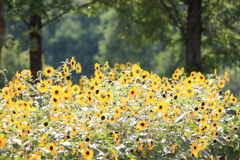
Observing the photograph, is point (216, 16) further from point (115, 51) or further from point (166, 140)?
point (115, 51)

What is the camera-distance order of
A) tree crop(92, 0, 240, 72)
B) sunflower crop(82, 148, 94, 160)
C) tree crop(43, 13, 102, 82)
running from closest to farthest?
sunflower crop(82, 148, 94, 160) → tree crop(92, 0, 240, 72) → tree crop(43, 13, 102, 82)

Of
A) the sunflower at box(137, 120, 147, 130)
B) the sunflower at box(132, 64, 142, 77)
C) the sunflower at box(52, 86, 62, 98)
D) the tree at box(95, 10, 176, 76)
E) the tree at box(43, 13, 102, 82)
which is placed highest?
the tree at box(43, 13, 102, 82)

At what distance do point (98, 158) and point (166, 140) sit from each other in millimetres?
730

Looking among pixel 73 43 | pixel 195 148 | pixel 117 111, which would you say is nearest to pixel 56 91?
pixel 117 111

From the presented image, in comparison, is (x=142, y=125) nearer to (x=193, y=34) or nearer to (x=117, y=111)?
(x=117, y=111)

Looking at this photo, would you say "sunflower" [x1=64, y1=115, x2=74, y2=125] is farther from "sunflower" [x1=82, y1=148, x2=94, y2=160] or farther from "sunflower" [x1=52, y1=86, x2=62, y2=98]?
"sunflower" [x1=82, y1=148, x2=94, y2=160]

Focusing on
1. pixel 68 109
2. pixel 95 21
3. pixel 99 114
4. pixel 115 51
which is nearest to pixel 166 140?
pixel 99 114

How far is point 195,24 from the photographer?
10961mm

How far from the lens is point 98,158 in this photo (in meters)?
3.42

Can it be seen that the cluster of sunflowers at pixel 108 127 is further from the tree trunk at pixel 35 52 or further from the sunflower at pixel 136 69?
the tree trunk at pixel 35 52

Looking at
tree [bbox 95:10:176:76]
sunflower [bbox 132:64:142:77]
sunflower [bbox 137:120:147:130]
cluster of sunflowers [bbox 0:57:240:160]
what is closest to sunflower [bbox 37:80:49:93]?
cluster of sunflowers [bbox 0:57:240:160]

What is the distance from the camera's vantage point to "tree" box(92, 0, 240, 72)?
10961 mm

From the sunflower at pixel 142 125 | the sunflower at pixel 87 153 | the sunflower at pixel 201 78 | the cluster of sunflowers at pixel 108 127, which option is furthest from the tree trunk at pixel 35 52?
the sunflower at pixel 87 153

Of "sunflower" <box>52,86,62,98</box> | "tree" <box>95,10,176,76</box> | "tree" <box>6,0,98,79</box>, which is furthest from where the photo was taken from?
"tree" <box>95,10,176,76</box>
